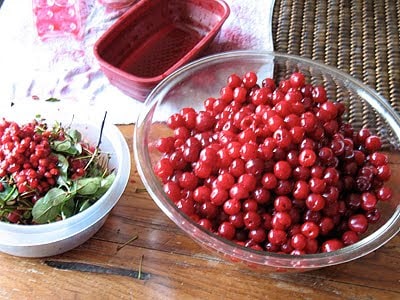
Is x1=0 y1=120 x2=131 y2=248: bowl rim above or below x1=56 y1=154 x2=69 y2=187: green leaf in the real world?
below

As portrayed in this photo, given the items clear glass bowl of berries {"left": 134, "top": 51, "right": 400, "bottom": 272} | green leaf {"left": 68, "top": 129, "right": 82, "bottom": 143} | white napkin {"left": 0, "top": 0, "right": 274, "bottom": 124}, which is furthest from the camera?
white napkin {"left": 0, "top": 0, "right": 274, "bottom": 124}

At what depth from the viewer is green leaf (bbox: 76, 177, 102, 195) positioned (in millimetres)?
→ 725

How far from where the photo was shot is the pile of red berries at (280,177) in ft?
2.19

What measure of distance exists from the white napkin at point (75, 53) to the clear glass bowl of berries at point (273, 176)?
0.23 metres

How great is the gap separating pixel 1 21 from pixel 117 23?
272 millimetres

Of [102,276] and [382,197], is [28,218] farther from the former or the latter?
[382,197]

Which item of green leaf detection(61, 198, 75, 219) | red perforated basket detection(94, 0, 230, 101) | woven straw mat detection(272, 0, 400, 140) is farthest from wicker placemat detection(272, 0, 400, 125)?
green leaf detection(61, 198, 75, 219)

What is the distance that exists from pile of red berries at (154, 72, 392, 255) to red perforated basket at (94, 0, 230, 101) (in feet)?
0.89

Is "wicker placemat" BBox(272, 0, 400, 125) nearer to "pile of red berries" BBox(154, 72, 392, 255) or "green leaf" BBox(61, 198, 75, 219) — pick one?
"pile of red berries" BBox(154, 72, 392, 255)

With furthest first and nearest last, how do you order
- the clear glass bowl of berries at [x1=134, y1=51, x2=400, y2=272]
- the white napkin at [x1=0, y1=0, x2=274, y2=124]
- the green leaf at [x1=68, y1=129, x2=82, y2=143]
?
1. the white napkin at [x1=0, y1=0, x2=274, y2=124]
2. the green leaf at [x1=68, y1=129, x2=82, y2=143]
3. the clear glass bowl of berries at [x1=134, y1=51, x2=400, y2=272]

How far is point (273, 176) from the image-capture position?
0.67 m

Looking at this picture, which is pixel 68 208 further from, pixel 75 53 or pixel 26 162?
pixel 75 53

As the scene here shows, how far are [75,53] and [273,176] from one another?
1.85 feet

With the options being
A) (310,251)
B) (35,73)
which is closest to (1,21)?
(35,73)
